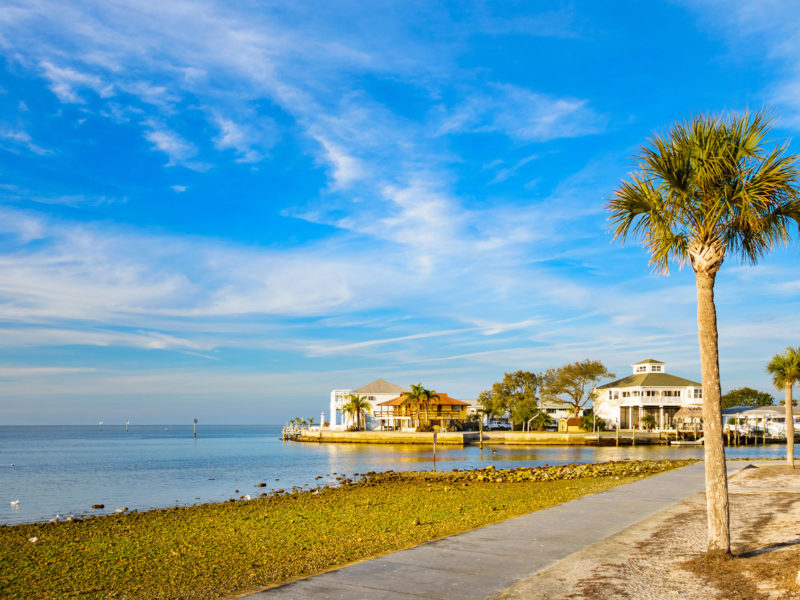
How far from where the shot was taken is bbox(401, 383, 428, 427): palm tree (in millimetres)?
106625

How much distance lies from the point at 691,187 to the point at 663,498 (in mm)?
9847

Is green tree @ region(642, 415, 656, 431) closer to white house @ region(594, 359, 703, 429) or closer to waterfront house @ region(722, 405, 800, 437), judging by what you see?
white house @ region(594, 359, 703, 429)

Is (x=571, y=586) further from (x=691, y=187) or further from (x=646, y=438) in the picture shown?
(x=646, y=438)

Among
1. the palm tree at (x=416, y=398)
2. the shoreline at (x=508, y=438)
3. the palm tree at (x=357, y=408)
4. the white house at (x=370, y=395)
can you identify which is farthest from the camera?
the white house at (x=370, y=395)

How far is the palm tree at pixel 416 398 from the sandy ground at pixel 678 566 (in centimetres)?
9300

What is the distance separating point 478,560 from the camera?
9.67 m

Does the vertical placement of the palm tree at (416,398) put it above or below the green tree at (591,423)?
above

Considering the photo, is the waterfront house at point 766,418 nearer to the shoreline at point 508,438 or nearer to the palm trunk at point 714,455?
the shoreline at point 508,438

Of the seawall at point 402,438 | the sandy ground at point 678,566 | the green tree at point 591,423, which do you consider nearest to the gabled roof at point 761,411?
the green tree at point 591,423

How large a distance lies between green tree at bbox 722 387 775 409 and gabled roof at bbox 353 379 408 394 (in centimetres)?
6591

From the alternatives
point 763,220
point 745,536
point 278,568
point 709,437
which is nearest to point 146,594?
point 278,568

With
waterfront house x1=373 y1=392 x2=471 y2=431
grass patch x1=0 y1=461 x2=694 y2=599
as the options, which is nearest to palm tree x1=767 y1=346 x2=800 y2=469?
grass patch x1=0 y1=461 x2=694 y2=599

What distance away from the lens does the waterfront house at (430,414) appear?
110375mm

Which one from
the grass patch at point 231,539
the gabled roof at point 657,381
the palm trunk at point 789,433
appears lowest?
the grass patch at point 231,539
